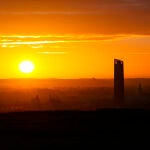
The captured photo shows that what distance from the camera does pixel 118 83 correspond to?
75250 millimetres

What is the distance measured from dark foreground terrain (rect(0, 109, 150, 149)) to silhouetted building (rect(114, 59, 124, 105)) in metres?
33.8

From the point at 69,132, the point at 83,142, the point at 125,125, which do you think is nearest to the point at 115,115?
the point at 125,125

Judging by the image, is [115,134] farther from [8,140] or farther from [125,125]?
[8,140]

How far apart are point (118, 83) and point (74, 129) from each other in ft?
144

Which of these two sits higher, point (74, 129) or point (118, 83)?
point (118, 83)

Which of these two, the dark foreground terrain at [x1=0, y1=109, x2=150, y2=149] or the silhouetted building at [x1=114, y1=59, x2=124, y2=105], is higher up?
the silhouetted building at [x1=114, y1=59, x2=124, y2=105]

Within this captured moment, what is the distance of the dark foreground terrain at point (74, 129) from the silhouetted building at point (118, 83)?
111ft

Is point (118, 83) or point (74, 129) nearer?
point (74, 129)

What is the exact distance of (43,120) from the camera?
35.2m

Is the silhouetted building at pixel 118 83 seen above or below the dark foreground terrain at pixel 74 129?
above

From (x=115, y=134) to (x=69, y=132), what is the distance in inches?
97.6

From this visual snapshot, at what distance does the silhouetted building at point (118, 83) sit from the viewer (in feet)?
237

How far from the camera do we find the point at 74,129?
3173 cm

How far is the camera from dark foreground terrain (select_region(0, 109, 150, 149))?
2755cm
